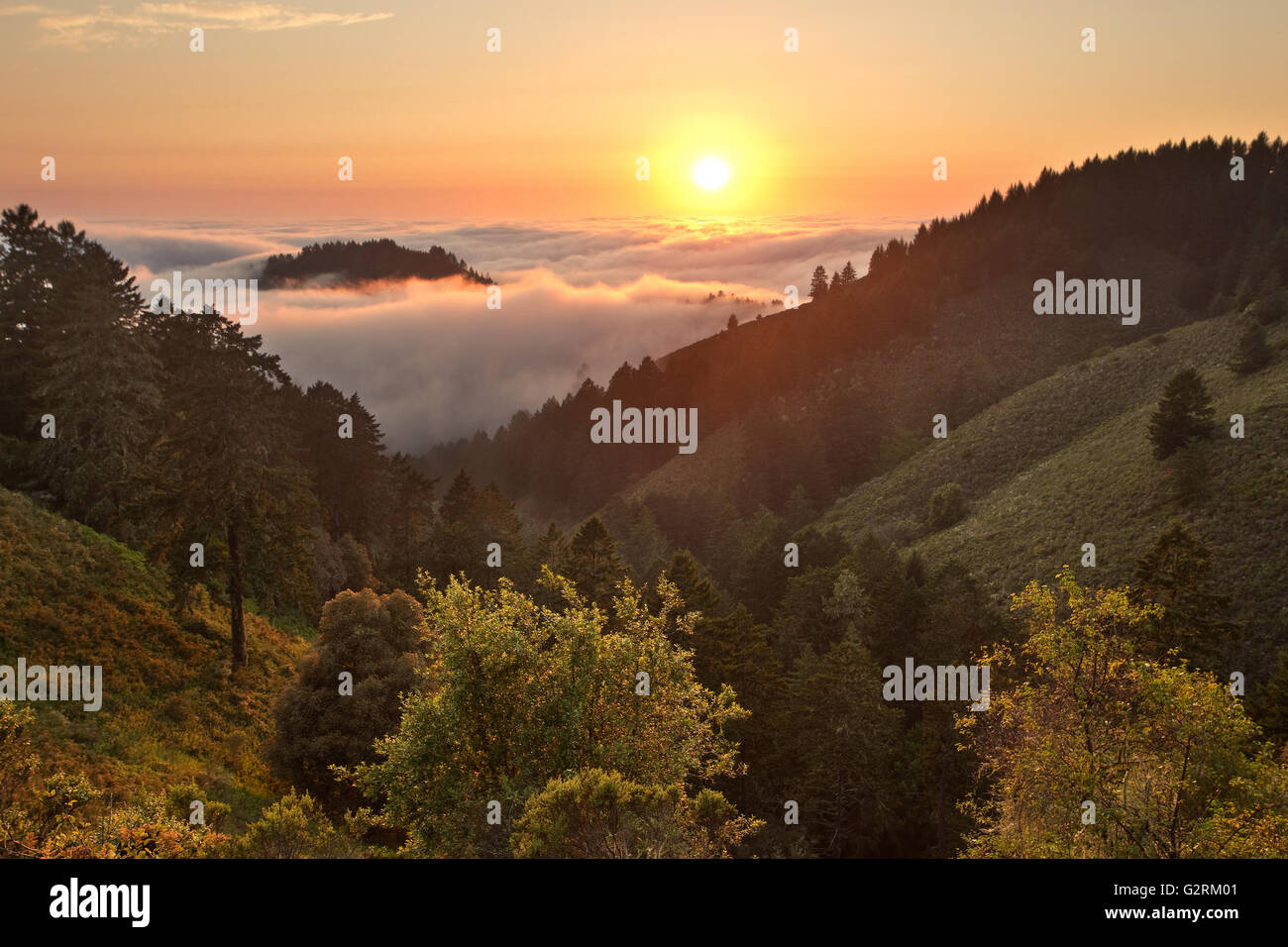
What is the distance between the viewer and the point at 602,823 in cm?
1504

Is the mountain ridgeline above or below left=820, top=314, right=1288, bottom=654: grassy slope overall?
above

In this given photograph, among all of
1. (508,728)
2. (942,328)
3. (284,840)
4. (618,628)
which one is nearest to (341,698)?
(618,628)

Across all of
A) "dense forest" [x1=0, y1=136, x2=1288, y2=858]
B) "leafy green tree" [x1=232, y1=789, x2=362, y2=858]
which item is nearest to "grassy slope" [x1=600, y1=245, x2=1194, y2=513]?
"dense forest" [x1=0, y1=136, x2=1288, y2=858]

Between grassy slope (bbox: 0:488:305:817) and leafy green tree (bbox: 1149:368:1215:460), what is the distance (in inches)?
2748

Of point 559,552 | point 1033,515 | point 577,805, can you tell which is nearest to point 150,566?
point 559,552

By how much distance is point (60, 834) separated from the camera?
47.8 feet

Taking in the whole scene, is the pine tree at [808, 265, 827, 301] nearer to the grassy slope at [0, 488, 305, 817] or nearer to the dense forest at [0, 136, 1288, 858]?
the dense forest at [0, 136, 1288, 858]

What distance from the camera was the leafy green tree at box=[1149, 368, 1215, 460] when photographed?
67.1m

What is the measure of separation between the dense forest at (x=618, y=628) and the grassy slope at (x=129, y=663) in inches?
7.7

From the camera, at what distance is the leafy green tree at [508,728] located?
61.0 feet

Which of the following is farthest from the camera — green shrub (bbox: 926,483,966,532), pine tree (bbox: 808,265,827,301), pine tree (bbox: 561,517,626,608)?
pine tree (bbox: 808,265,827,301)

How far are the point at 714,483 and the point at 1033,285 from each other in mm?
82301

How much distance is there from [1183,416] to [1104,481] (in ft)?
29.0
